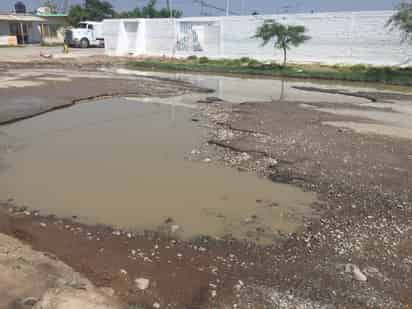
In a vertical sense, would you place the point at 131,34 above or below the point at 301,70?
above

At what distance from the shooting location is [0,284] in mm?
3094

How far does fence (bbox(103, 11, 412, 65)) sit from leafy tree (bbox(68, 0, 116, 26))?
1990cm

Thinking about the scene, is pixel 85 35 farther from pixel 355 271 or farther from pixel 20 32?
pixel 355 271

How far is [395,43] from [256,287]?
22.7 meters

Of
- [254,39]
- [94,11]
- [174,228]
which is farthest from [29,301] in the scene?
[94,11]

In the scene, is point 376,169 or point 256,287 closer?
point 256,287

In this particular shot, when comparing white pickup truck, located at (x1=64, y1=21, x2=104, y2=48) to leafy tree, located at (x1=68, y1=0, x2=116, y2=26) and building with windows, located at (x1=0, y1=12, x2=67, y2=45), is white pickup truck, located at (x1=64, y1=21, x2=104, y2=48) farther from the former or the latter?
leafy tree, located at (x1=68, y1=0, x2=116, y2=26)

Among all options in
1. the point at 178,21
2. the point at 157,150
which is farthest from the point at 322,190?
the point at 178,21

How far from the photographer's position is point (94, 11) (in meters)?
58.5

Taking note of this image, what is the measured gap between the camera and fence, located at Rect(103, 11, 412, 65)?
22516 mm

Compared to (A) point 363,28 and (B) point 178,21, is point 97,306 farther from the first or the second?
(B) point 178,21

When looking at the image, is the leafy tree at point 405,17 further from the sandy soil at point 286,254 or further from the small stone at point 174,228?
the small stone at point 174,228

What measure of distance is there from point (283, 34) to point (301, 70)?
3.03m

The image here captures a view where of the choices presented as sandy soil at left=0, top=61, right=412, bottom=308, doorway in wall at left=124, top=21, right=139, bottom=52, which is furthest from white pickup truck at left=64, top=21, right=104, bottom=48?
sandy soil at left=0, top=61, right=412, bottom=308
